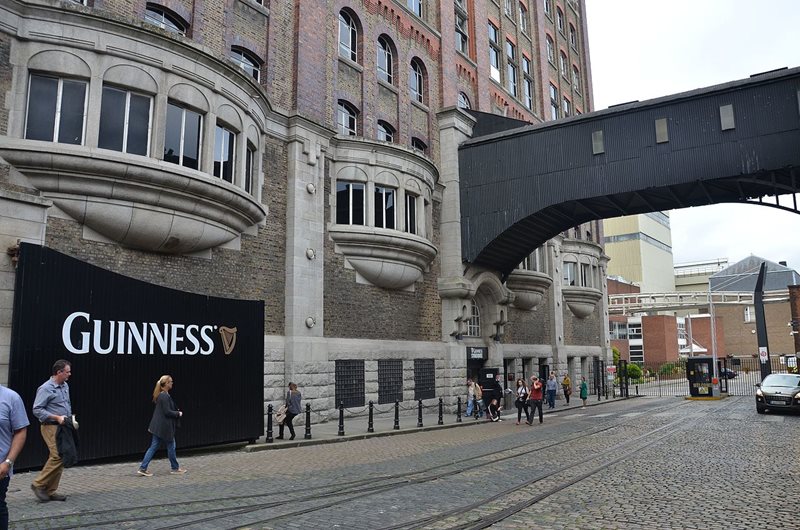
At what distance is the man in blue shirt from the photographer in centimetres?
773

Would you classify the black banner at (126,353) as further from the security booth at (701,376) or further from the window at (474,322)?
the security booth at (701,376)

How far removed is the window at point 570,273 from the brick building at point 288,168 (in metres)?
4.25

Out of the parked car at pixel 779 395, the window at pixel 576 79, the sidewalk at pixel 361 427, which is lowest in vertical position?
the sidewalk at pixel 361 427

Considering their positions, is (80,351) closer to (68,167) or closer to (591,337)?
(68,167)

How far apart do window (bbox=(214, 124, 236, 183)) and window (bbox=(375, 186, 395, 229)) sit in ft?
21.3

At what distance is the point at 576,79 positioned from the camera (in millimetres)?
45375

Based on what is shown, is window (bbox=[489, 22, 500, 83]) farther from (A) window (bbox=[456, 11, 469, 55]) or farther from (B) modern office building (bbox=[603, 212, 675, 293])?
(B) modern office building (bbox=[603, 212, 675, 293])

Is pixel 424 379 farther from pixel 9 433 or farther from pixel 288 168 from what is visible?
pixel 9 433

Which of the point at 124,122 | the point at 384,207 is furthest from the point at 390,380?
the point at 124,122

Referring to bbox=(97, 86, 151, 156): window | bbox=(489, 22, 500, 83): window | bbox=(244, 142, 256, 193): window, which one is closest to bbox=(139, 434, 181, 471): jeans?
bbox=(97, 86, 151, 156): window

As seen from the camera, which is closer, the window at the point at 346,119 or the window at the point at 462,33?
the window at the point at 346,119

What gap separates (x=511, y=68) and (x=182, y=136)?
25675 mm

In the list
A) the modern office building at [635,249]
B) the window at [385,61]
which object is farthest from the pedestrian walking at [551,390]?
the modern office building at [635,249]

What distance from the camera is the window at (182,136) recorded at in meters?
14.6
